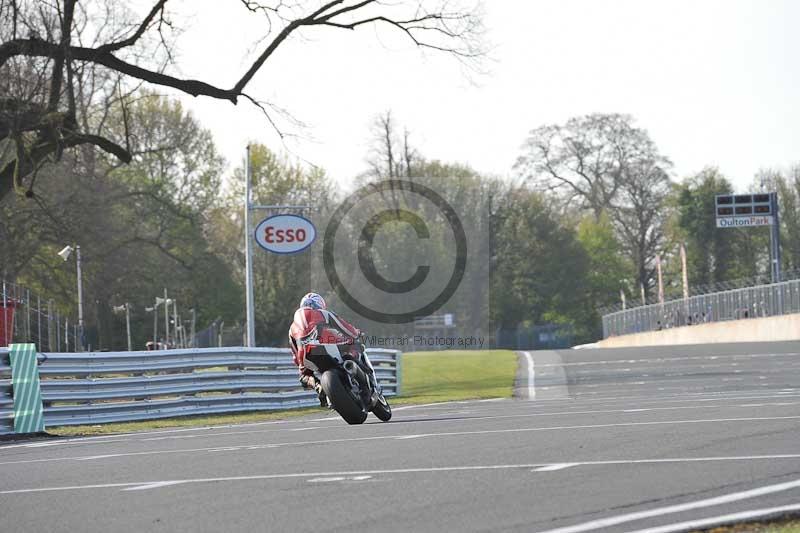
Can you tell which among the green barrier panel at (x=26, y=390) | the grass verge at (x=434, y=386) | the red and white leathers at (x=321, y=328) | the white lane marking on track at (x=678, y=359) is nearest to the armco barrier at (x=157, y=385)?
the green barrier panel at (x=26, y=390)

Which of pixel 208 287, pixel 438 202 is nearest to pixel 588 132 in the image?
pixel 438 202

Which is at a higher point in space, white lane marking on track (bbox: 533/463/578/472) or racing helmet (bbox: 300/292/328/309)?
racing helmet (bbox: 300/292/328/309)

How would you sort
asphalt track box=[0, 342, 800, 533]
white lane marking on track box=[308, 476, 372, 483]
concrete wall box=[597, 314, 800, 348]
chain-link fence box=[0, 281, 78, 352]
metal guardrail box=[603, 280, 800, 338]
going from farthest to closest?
metal guardrail box=[603, 280, 800, 338] → concrete wall box=[597, 314, 800, 348] → chain-link fence box=[0, 281, 78, 352] → white lane marking on track box=[308, 476, 372, 483] → asphalt track box=[0, 342, 800, 533]

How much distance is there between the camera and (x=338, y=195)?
71812 millimetres

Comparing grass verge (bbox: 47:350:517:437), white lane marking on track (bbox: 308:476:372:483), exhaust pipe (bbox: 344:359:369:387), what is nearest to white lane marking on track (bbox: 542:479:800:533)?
white lane marking on track (bbox: 308:476:372:483)

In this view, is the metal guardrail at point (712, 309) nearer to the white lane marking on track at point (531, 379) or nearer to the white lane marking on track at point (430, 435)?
the white lane marking on track at point (531, 379)

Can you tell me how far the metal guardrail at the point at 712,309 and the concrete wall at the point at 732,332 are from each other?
1.23 ft

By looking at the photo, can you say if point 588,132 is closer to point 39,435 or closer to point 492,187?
point 492,187

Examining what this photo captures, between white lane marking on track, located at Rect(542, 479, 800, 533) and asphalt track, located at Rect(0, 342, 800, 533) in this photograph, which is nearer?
white lane marking on track, located at Rect(542, 479, 800, 533)

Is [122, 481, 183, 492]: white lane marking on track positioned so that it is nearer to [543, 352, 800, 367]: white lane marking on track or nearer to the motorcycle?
the motorcycle

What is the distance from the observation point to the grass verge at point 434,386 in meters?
19.8

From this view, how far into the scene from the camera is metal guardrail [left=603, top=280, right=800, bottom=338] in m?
51.7

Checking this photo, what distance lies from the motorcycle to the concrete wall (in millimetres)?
38024

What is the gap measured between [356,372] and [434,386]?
1939 cm
